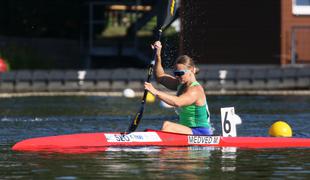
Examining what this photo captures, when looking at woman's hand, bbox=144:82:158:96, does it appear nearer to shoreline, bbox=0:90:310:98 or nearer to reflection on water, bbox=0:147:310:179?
reflection on water, bbox=0:147:310:179

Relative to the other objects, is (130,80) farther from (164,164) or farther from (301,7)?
(164,164)

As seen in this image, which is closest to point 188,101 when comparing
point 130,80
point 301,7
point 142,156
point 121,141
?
point 121,141

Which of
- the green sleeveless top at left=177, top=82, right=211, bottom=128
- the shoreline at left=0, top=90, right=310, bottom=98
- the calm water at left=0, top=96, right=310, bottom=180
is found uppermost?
the green sleeveless top at left=177, top=82, right=211, bottom=128

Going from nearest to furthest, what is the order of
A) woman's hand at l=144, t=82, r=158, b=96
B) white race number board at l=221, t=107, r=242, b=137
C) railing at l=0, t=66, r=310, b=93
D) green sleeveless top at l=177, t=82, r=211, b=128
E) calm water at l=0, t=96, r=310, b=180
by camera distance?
1. calm water at l=0, t=96, r=310, b=180
2. woman's hand at l=144, t=82, r=158, b=96
3. green sleeveless top at l=177, t=82, r=211, b=128
4. white race number board at l=221, t=107, r=242, b=137
5. railing at l=0, t=66, r=310, b=93

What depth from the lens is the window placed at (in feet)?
141

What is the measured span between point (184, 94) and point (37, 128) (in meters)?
5.90

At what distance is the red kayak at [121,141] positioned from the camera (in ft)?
60.6

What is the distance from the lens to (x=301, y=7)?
141ft

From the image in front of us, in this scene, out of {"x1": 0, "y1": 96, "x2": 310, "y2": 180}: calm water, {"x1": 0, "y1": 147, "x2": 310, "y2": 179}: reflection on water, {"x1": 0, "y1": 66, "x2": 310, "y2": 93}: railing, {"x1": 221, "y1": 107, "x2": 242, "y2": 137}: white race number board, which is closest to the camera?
{"x1": 0, "y1": 147, "x2": 310, "y2": 179}: reflection on water

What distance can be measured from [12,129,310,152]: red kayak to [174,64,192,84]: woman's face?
93cm

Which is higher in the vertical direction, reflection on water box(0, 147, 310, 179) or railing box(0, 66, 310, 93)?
reflection on water box(0, 147, 310, 179)

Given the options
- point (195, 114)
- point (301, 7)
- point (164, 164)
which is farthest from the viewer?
point (301, 7)

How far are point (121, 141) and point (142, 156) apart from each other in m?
1.13

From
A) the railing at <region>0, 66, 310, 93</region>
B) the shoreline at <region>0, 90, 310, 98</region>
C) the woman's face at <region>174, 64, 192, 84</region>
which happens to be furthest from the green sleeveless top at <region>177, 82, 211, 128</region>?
the railing at <region>0, 66, 310, 93</region>
